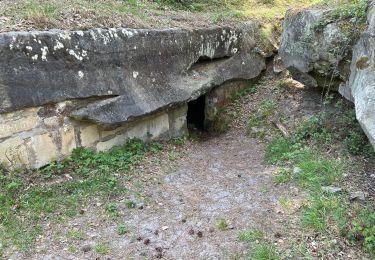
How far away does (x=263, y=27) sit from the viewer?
9.06 meters

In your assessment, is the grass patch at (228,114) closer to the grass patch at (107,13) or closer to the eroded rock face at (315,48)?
the eroded rock face at (315,48)

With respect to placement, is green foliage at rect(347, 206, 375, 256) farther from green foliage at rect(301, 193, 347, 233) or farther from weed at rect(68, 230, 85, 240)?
weed at rect(68, 230, 85, 240)

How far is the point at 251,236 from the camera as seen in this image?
154 inches

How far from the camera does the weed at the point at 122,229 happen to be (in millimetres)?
4214

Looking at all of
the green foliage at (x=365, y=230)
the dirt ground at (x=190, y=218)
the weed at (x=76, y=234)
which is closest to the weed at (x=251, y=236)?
the dirt ground at (x=190, y=218)

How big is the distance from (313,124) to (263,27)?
375 cm

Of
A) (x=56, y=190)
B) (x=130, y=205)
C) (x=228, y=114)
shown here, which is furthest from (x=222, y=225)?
(x=228, y=114)

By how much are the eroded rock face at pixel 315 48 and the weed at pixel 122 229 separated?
3.78 meters

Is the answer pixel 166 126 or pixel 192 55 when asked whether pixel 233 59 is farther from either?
pixel 166 126

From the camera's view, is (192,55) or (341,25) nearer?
(341,25)

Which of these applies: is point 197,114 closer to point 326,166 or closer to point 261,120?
point 261,120

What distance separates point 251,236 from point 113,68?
10.2 feet

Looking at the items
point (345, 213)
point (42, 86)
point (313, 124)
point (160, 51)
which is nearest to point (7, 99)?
point (42, 86)

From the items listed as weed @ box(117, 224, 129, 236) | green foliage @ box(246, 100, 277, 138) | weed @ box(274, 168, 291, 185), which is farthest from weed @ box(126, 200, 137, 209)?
green foliage @ box(246, 100, 277, 138)
